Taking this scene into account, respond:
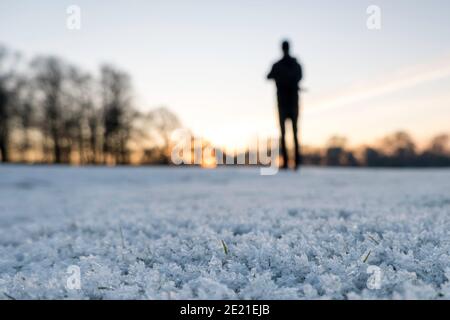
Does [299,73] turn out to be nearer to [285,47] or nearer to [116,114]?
[285,47]

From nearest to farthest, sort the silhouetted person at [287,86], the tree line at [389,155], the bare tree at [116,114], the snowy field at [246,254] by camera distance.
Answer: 1. the snowy field at [246,254]
2. the silhouetted person at [287,86]
3. the tree line at [389,155]
4. the bare tree at [116,114]

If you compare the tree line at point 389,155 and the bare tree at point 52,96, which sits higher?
the bare tree at point 52,96

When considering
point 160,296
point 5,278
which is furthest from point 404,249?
point 5,278

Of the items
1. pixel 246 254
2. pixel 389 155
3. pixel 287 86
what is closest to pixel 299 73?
pixel 287 86

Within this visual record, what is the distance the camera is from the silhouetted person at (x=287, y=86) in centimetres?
738

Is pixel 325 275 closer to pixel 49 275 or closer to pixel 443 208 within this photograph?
pixel 49 275

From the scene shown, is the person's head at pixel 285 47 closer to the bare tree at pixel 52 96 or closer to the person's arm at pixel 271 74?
the person's arm at pixel 271 74

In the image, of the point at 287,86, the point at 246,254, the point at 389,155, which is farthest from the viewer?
the point at 389,155

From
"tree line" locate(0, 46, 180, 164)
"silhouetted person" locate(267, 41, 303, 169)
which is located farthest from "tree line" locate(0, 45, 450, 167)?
"silhouetted person" locate(267, 41, 303, 169)

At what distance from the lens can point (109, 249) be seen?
2400 mm

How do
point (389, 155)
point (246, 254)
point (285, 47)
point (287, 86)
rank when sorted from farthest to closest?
point (389, 155) → point (287, 86) → point (285, 47) → point (246, 254)

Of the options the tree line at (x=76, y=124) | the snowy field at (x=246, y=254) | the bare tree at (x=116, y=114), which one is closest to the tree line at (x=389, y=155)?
the tree line at (x=76, y=124)

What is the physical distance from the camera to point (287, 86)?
754cm
